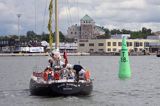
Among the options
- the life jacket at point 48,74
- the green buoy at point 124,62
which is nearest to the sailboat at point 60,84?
the life jacket at point 48,74

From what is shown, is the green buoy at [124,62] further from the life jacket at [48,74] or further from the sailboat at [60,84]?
the life jacket at [48,74]

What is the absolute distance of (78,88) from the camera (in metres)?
45.3

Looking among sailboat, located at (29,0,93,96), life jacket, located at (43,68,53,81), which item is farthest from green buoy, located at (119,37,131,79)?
life jacket, located at (43,68,53,81)

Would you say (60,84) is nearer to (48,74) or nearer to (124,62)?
(48,74)

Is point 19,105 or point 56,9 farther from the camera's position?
point 56,9

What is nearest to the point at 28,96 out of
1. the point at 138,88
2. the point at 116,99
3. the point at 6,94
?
the point at 6,94

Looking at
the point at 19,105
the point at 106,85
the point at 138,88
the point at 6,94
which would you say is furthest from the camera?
the point at 106,85

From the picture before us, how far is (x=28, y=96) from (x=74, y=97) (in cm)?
612

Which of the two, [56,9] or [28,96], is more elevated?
[56,9]

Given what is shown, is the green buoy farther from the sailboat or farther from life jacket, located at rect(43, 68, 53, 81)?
life jacket, located at rect(43, 68, 53, 81)

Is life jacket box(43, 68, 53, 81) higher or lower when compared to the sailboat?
higher

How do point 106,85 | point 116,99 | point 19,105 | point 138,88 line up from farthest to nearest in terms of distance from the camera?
point 106,85
point 138,88
point 116,99
point 19,105

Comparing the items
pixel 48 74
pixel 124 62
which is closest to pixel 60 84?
pixel 48 74

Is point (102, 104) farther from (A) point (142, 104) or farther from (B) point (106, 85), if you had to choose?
(B) point (106, 85)
